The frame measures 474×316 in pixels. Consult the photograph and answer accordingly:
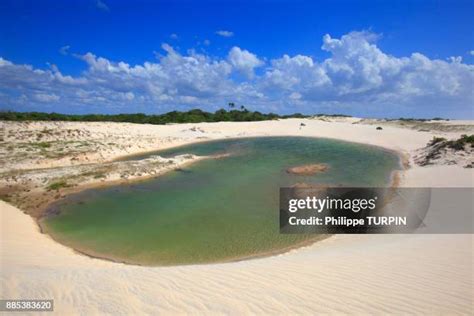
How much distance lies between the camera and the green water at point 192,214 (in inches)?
408

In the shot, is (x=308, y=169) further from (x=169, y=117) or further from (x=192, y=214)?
(x=169, y=117)

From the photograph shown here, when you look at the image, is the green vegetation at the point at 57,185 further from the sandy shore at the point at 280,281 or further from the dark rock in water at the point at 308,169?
the dark rock in water at the point at 308,169

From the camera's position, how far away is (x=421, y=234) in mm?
9492

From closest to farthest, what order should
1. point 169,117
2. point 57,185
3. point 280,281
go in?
point 280,281
point 57,185
point 169,117

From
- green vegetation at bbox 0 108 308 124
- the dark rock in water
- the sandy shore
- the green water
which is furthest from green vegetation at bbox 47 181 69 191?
green vegetation at bbox 0 108 308 124

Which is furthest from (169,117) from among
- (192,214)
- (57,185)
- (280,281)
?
(280,281)

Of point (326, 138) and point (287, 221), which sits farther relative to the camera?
point (326, 138)

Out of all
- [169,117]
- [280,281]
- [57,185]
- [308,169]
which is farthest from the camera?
[169,117]

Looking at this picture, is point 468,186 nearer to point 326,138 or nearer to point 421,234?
point 421,234

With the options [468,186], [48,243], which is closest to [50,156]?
[48,243]

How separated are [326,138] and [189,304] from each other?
142ft

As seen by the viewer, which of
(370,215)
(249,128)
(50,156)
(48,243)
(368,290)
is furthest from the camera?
(249,128)

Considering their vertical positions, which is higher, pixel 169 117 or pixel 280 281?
pixel 169 117

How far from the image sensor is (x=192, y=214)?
13938 millimetres
